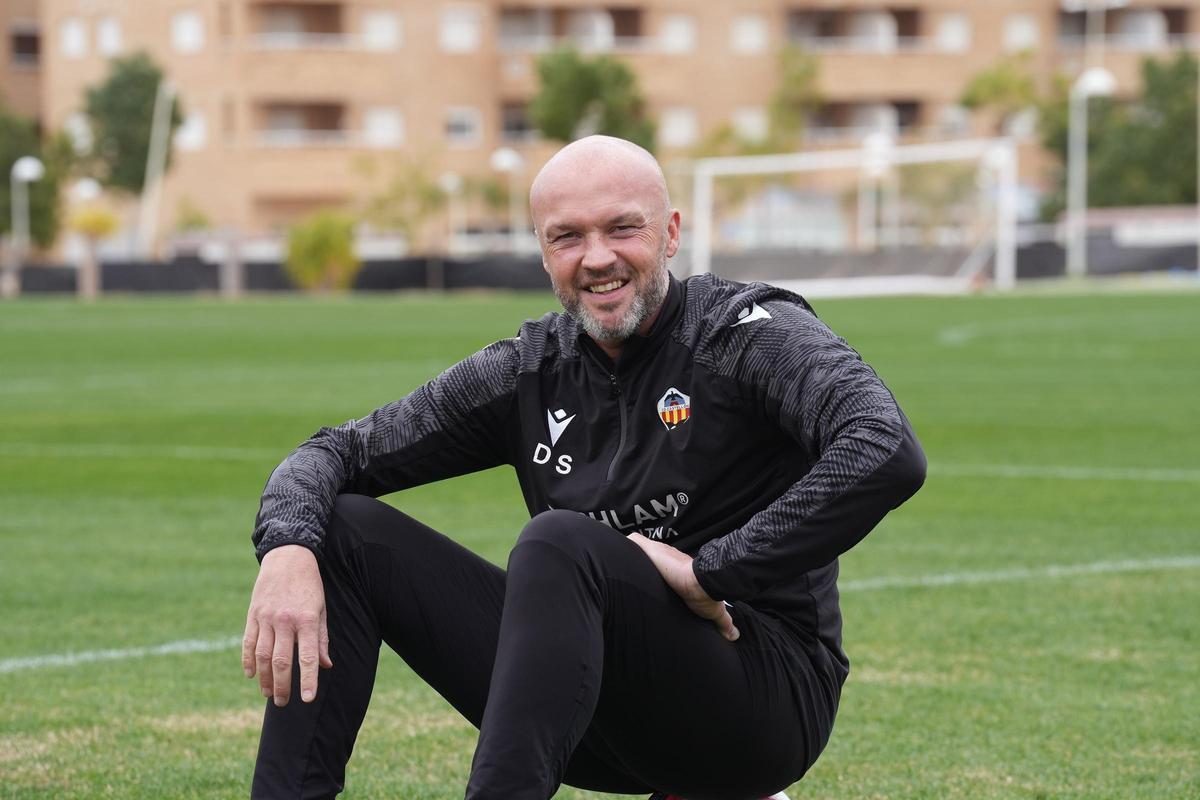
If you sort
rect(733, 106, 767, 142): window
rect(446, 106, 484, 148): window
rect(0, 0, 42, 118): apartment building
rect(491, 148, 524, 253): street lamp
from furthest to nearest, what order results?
rect(0, 0, 42, 118): apartment building, rect(733, 106, 767, 142): window, rect(446, 106, 484, 148): window, rect(491, 148, 524, 253): street lamp

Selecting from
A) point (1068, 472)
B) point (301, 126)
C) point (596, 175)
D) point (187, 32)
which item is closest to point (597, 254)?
point (596, 175)

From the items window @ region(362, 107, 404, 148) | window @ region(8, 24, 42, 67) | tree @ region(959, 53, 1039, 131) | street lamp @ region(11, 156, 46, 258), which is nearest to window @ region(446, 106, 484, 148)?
window @ region(362, 107, 404, 148)

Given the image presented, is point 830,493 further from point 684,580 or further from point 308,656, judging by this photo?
point 308,656

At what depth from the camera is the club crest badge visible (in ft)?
12.5

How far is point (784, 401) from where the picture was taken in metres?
3.69

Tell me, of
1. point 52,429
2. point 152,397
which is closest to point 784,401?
point 52,429

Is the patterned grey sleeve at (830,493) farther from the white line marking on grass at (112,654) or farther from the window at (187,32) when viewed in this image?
the window at (187,32)

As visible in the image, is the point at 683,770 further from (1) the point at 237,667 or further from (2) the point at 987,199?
(2) the point at 987,199

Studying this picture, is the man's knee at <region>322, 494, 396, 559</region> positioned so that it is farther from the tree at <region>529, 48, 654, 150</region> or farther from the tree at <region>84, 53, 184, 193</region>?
the tree at <region>84, 53, 184, 193</region>

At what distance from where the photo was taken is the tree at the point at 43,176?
70125 mm

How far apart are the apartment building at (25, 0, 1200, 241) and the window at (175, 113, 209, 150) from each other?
121 mm

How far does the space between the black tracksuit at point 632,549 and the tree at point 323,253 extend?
2025 inches

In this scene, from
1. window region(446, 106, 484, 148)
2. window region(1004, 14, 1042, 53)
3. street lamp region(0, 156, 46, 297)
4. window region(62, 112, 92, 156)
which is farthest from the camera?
window region(1004, 14, 1042, 53)

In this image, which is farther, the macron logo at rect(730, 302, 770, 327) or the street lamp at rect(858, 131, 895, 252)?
the street lamp at rect(858, 131, 895, 252)
